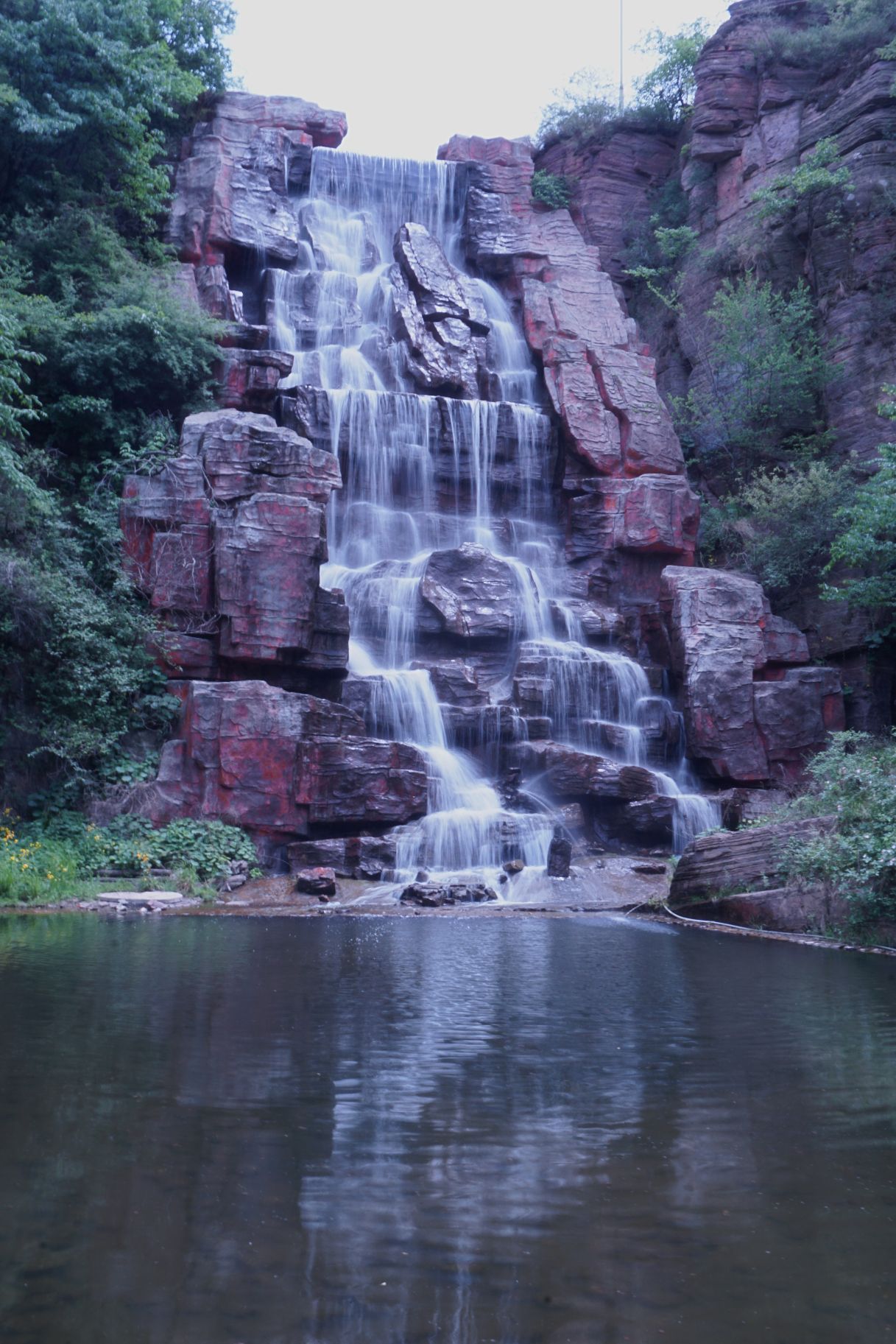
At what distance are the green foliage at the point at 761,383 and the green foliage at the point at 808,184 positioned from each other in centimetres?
165

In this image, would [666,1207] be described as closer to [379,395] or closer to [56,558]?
[56,558]

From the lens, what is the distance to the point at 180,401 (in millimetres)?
20953

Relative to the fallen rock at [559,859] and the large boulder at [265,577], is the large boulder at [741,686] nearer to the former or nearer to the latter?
the fallen rock at [559,859]

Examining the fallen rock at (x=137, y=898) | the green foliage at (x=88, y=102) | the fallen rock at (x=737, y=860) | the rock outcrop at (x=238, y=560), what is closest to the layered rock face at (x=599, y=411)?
the rock outcrop at (x=238, y=560)

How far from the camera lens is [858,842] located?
1029 centimetres

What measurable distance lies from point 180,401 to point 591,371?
9.64 m

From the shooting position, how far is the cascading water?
17.4m

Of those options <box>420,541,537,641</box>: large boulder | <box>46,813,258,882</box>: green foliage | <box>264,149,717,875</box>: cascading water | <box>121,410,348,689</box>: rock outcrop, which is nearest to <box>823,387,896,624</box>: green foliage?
<box>264,149,717,875</box>: cascading water

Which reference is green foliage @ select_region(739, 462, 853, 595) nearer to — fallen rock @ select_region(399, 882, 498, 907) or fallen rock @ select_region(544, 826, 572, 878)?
fallen rock @ select_region(544, 826, 572, 878)

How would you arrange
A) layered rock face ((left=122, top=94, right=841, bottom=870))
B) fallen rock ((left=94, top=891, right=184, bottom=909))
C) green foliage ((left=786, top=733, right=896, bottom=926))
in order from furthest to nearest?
layered rock face ((left=122, top=94, right=841, bottom=870)) < fallen rock ((left=94, top=891, right=184, bottom=909)) < green foliage ((left=786, top=733, right=896, bottom=926))

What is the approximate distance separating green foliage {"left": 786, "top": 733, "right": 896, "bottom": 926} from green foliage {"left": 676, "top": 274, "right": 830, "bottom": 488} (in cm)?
1338

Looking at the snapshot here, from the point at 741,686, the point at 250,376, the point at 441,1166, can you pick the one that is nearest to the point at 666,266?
the point at 250,376

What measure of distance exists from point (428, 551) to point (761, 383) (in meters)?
8.69

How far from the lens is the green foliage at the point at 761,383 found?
23.8 m
